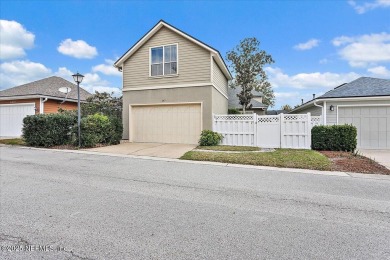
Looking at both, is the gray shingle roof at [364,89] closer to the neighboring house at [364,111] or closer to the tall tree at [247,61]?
the neighboring house at [364,111]

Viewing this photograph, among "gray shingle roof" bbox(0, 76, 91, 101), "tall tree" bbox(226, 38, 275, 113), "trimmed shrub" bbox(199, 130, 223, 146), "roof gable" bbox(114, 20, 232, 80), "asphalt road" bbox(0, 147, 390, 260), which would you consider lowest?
"asphalt road" bbox(0, 147, 390, 260)

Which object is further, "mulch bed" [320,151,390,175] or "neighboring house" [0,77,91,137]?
"neighboring house" [0,77,91,137]

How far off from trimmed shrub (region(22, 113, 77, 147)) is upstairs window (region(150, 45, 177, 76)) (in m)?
5.26

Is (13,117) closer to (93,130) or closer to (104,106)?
(104,106)

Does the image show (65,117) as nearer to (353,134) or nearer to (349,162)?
(349,162)

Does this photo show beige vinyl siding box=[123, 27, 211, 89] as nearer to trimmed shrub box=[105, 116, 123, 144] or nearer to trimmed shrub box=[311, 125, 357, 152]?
trimmed shrub box=[105, 116, 123, 144]

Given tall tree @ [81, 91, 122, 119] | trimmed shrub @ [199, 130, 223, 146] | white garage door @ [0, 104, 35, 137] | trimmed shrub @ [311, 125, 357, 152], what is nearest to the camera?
trimmed shrub @ [311, 125, 357, 152]

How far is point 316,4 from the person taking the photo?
12.6 metres

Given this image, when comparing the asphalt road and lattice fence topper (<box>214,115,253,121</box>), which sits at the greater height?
lattice fence topper (<box>214,115,253,121</box>)

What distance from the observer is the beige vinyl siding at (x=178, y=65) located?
1279 centimetres

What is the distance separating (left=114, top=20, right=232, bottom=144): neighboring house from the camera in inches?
503

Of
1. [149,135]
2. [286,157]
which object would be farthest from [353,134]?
[149,135]

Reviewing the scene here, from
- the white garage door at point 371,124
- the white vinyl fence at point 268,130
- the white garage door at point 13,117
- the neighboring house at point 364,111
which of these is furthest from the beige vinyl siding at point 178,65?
the white garage door at point 13,117

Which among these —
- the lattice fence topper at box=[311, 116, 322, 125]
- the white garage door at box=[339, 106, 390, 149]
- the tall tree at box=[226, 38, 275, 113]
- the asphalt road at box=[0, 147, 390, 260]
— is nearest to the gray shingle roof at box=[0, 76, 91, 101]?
the asphalt road at box=[0, 147, 390, 260]
